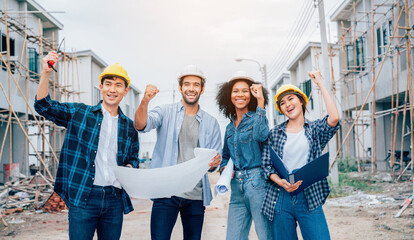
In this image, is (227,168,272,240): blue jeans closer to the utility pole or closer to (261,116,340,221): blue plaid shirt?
(261,116,340,221): blue plaid shirt

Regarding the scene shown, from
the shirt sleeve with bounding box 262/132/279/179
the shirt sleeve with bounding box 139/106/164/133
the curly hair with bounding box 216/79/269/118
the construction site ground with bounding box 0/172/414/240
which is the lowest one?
the construction site ground with bounding box 0/172/414/240

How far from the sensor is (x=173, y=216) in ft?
10.8

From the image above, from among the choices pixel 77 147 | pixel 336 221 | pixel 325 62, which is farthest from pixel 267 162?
pixel 325 62

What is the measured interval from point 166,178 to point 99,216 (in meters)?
0.57

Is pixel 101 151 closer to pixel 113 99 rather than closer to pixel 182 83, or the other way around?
pixel 113 99

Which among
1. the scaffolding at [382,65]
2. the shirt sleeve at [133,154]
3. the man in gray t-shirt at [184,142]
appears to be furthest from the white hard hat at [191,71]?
the scaffolding at [382,65]

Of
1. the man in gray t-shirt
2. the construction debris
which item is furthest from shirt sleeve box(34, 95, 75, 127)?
the construction debris

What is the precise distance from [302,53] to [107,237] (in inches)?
951

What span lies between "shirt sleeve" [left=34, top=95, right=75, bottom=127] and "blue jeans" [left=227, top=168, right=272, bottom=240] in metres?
1.48

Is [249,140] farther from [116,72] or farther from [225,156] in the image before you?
[116,72]

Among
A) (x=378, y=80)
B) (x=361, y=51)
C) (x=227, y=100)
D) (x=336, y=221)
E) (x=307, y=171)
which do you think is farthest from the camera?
(x=361, y=51)

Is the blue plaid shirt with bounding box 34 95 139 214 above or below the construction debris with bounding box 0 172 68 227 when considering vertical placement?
above

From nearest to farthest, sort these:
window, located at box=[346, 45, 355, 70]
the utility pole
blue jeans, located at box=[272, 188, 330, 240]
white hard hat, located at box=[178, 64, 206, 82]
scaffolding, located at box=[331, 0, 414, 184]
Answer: blue jeans, located at box=[272, 188, 330, 240]
white hard hat, located at box=[178, 64, 206, 82]
scaffolding, located at box=[331, 0, 414, 184]
the utility pole
window, located at box=[346, 45, 355, 70]

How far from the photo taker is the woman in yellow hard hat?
2.88 m
